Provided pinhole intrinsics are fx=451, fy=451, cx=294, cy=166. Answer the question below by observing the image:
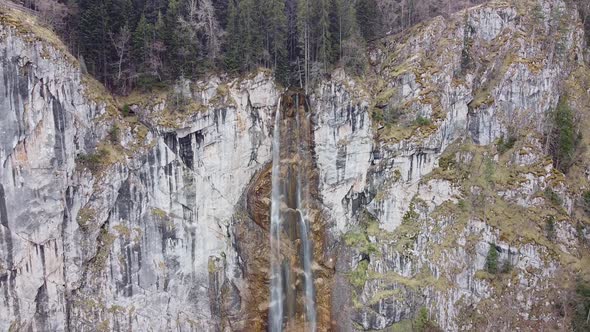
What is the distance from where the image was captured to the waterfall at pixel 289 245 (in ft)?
117

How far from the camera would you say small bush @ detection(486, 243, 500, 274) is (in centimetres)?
3390

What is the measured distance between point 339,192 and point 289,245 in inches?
232

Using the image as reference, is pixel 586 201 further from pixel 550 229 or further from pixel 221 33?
pixel 221 33

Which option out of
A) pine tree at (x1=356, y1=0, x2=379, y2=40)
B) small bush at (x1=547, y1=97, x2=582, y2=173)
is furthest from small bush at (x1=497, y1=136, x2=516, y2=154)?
pine tree at (x1=356, y1=0, x2=379, y2=40)

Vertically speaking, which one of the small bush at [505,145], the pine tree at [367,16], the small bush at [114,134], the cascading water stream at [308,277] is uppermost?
the pine tree at [367,16]

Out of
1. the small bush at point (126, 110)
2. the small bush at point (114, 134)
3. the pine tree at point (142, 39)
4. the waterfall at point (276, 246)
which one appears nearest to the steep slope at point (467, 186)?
the waterfall at point (276, 246)

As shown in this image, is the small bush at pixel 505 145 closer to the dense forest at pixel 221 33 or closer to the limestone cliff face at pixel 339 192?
the limestone cliff face at pixel 339 192

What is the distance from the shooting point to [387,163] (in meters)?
36.2

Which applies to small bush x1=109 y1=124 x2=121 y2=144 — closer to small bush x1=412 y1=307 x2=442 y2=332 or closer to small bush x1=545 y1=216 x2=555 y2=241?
small bush x1=412 y1=307 x2=442 y2=332

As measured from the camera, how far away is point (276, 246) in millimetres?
36000

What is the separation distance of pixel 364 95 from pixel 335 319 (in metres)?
18.1

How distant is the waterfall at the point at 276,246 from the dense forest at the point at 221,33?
535 centimetres

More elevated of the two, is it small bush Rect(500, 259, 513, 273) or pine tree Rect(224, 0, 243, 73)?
pine tree Rect(224, 0, 243, 73)

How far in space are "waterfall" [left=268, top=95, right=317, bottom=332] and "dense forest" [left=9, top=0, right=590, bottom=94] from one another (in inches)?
207
